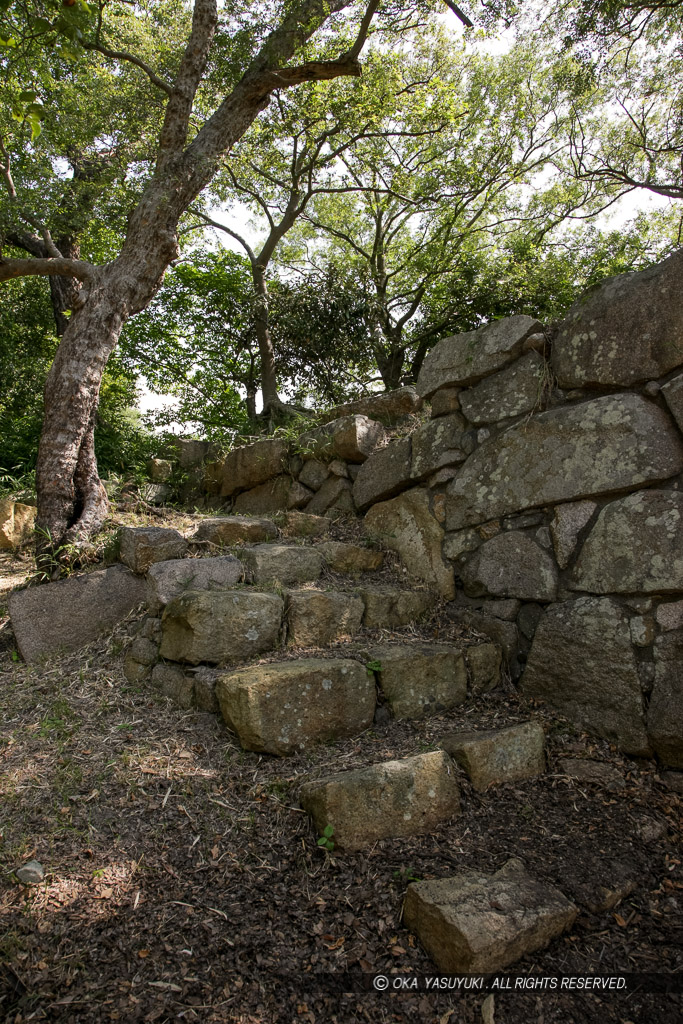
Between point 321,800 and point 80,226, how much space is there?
7.31 metres

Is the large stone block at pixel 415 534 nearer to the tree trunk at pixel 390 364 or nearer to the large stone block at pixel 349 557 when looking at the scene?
the large stone block at pixel 349 557

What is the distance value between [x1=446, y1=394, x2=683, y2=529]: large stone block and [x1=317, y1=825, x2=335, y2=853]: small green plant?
1830mm

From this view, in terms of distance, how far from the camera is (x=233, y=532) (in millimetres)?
3928

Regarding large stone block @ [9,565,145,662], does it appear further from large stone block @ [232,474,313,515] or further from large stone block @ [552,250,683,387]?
large stone block @ [552,250,683,387]

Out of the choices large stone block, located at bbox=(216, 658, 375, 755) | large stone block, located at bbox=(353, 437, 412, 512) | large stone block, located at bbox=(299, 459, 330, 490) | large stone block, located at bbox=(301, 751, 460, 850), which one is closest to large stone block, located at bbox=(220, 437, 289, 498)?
large stone block, located at bbox=(299, 459, 330, 490)

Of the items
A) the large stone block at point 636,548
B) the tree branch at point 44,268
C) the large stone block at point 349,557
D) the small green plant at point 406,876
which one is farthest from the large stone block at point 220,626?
the tree branch at point 44,268

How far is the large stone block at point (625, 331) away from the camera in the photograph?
9.16ft

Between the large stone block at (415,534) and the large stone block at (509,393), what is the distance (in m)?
0.61

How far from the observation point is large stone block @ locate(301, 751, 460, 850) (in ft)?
7.22

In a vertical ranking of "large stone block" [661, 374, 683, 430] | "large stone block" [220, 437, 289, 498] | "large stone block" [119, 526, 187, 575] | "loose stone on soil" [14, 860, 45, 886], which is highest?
"large stone block" [220, 437, 289, 498]

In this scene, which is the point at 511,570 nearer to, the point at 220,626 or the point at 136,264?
the point at 220,626

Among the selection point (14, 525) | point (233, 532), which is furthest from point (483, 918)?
point (14, 525)

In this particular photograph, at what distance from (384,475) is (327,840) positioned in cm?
240

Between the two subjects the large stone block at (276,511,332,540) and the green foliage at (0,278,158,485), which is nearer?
the large stone block at (276,511,332,540)
